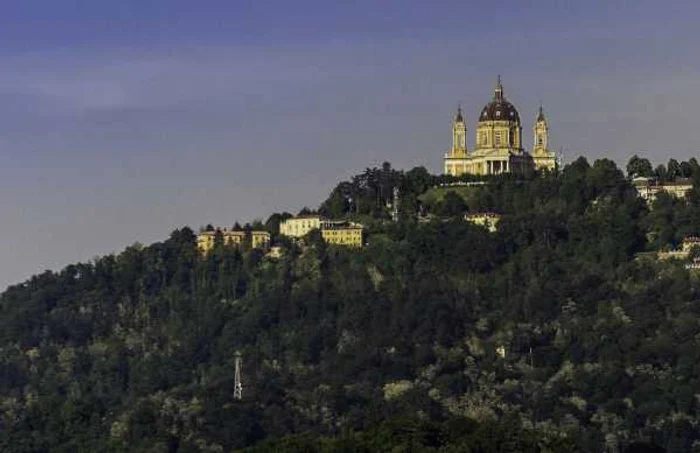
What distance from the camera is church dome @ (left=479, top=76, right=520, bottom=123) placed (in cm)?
16062

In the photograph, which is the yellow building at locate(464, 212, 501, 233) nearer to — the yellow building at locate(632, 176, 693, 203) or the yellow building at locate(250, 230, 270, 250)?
the yellow building at locate(632, 176, 693, 203)

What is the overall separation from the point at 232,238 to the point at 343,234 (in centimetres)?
732

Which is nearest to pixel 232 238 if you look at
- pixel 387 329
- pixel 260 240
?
pixel 260 240

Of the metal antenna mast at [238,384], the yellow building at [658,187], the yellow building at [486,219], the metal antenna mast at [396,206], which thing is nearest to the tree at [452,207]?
the yellow building at [486,219]

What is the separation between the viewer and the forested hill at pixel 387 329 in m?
126

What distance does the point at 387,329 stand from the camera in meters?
140

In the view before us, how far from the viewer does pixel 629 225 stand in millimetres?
145625

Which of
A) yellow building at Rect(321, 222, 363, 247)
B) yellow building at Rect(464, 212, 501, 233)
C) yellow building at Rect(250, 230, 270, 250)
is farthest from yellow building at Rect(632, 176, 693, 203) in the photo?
yellow building at Rect(250, 230, 270, 250)

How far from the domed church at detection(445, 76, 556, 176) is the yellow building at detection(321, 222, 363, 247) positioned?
Answer: 32.2 ft

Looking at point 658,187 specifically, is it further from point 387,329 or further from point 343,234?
point 387,329

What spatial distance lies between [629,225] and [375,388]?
19547 mm

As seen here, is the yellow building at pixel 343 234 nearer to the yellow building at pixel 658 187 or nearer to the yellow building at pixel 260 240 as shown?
the yellow building at pixel 260 240

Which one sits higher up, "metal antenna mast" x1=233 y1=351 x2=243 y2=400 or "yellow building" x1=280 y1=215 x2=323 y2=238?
"yellow building" x1=280 y1=215 x2=323 y2=238

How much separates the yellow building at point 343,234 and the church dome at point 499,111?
37.0ft
